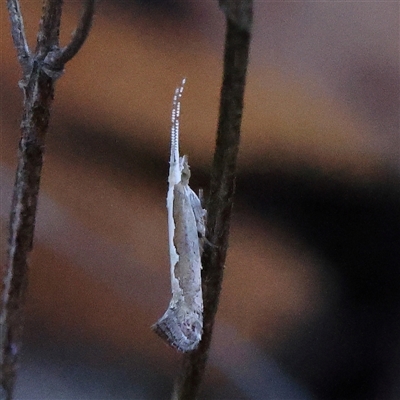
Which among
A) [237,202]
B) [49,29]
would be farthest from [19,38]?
[237,202]

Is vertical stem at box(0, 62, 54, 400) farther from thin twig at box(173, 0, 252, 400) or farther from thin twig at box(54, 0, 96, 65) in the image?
thin twig at box(173, 0, 252, 400)

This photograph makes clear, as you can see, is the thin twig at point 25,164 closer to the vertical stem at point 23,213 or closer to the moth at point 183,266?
the vertical stem at point 23,213

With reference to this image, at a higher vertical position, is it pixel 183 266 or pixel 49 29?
pixel 49 29

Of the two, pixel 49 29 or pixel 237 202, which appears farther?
pixel 237 202

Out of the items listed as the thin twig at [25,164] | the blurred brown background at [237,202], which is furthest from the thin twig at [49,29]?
the blurred brown background at [237,202]

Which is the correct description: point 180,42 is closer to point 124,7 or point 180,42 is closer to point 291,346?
point 124,7

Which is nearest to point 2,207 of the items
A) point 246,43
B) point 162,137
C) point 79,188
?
point 79,188

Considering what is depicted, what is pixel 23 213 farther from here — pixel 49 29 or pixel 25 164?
pixel 49 29
